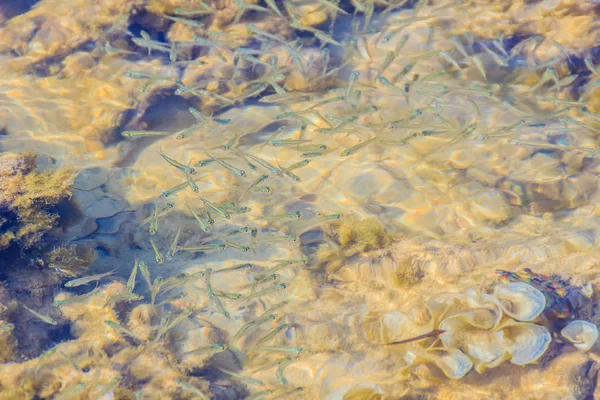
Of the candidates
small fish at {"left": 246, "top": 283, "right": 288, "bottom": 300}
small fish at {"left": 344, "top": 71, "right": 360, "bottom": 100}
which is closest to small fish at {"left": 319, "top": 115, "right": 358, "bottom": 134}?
small fish at {"left": 344, "top": 71, "right": 360, "bottom": 100}

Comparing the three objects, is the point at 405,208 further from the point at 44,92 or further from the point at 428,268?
the point at 44,92

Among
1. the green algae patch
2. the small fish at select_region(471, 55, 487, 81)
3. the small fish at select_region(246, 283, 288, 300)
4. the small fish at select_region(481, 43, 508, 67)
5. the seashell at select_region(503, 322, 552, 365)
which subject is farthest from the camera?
the small fish at select_region(481, 43, 508, 67)

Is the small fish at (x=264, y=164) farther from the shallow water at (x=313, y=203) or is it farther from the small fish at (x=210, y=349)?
the small fish at (x=210, y=349)

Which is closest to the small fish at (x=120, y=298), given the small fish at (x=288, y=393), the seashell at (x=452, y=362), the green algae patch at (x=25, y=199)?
the green algae patch at (x=25, y=199)

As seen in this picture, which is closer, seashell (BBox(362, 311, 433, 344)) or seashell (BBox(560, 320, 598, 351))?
seashell (BBox(560, 320, 598, 351))

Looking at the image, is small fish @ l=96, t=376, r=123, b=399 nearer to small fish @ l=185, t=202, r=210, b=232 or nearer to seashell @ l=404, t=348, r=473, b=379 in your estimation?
small fish @ l=185, t=202, r=210, b=232

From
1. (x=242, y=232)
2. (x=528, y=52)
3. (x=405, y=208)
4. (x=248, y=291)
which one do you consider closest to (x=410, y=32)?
(x=528, y=52)
